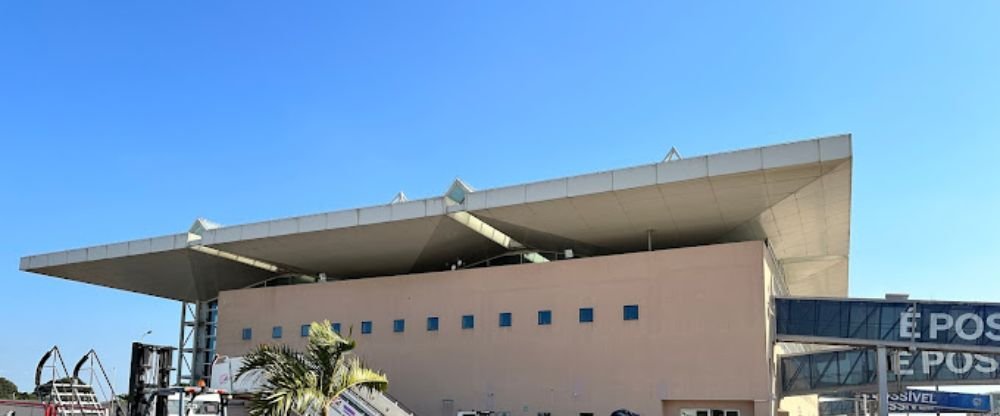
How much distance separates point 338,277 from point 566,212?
17.6 m

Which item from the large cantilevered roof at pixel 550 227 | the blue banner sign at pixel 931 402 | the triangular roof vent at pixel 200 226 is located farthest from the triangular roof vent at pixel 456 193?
the blue banner sign at pixel 931 402

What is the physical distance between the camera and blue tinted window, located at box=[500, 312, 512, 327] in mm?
36250

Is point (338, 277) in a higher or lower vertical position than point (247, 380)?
higher

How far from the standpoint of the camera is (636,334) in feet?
109

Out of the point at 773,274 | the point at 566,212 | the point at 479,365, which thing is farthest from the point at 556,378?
the point at 773,274

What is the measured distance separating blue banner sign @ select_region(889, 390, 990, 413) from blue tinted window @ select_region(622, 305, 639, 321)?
2865cm

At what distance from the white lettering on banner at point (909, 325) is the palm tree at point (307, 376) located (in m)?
21.9

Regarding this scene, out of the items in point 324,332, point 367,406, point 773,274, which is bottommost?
point 367,406

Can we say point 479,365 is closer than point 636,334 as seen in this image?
No

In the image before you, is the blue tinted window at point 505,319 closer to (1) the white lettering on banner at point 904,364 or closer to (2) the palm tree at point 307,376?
(1) the white lettering on banner at point 904,364

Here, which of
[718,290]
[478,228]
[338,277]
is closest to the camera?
[718,290]

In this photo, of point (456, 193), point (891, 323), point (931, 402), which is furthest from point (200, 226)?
point (931, 402)

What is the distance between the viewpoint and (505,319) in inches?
1431

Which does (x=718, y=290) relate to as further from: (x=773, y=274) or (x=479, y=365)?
(x=479, y=365)
